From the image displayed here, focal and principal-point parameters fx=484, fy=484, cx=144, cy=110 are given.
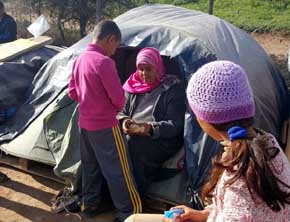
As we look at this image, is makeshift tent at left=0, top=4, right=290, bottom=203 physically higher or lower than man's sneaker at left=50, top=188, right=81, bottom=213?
higher

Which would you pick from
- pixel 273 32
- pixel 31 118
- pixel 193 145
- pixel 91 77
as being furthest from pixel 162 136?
pixel 273 32

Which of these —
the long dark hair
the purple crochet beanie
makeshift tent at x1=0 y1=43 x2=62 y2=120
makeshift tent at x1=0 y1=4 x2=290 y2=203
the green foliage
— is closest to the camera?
the long dark hair

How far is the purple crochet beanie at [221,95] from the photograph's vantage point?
1868mm

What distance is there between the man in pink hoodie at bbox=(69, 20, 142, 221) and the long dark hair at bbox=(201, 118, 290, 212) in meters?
1.92

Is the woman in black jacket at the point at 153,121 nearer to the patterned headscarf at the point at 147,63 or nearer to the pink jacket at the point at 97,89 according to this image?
the patterned headscarf at the point at 147,63

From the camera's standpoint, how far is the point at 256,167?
175 centimetres

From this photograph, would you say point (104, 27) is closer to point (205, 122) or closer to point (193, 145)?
point (193, 145)

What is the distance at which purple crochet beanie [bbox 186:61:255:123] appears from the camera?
1.87m

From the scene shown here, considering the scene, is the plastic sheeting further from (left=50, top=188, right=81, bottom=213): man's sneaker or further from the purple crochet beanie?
the purple crochet beanie

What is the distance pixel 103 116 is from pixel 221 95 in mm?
1987

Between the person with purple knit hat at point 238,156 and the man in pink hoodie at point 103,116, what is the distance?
1737mm

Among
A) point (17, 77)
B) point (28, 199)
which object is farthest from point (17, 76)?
point (28, 199)

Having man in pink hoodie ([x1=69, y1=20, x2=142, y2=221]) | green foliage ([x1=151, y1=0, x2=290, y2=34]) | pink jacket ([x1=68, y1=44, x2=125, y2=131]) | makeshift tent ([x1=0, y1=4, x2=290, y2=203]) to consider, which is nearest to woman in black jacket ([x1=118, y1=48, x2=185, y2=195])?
makeshift tent ([x1=0, y1=4, x2=290, y2=203])

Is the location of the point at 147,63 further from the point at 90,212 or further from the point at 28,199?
the point at 28,199
